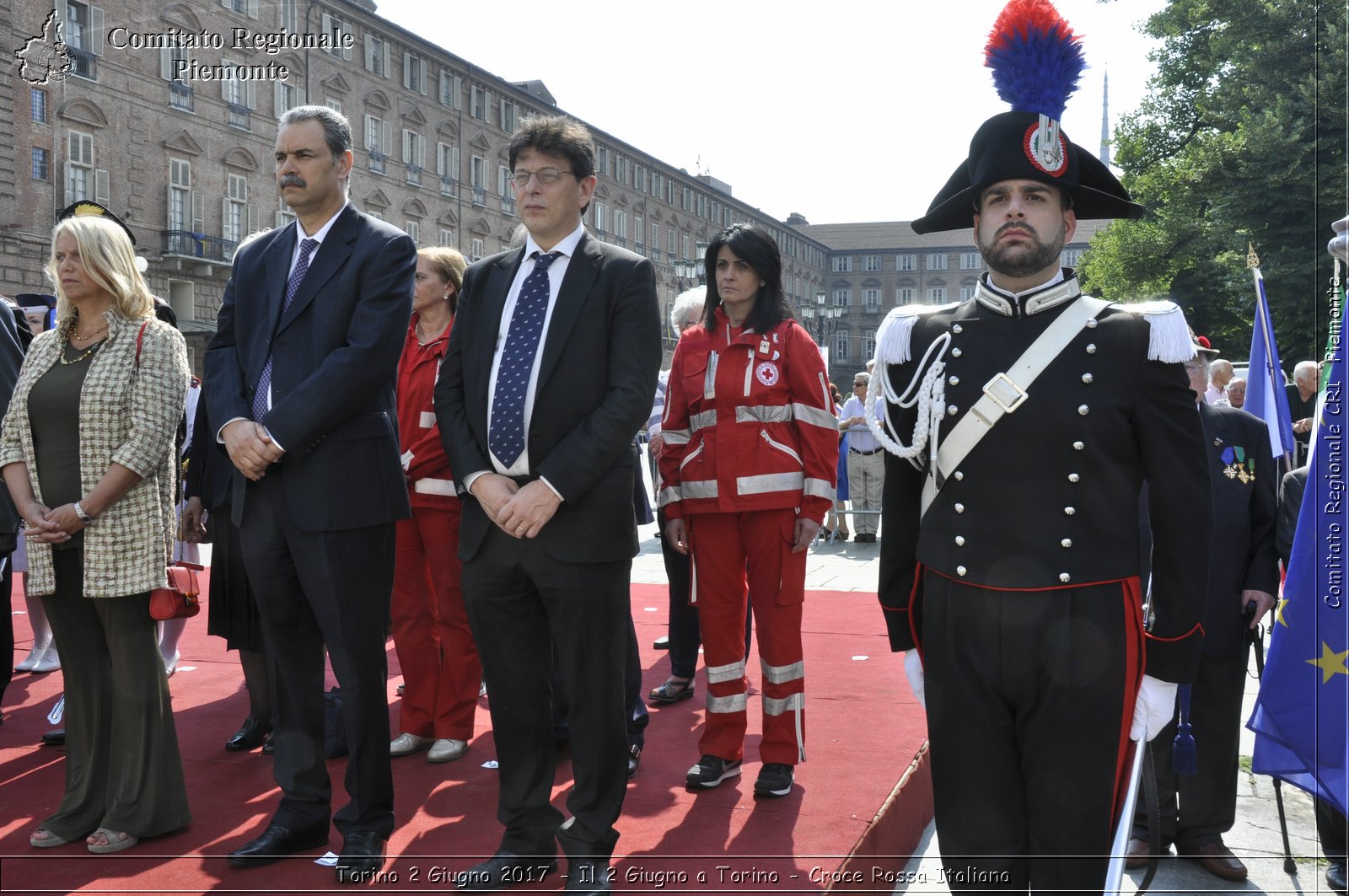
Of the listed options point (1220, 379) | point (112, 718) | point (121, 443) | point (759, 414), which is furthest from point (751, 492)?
point (1220, 379)

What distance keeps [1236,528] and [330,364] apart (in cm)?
322

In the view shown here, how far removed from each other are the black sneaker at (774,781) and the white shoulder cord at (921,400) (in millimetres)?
1762

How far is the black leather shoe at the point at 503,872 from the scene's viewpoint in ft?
10.6

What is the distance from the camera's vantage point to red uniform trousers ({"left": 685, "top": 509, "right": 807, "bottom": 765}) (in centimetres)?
429

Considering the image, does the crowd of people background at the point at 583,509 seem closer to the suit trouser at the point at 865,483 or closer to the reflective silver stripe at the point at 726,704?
the reflective silver stripe at the point at 726,704

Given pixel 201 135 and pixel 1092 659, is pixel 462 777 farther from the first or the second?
pixel 201 135

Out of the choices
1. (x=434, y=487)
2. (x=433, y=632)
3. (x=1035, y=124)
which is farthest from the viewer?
(x=433, y=632)

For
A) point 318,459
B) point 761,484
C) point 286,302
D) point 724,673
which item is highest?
point 286,302

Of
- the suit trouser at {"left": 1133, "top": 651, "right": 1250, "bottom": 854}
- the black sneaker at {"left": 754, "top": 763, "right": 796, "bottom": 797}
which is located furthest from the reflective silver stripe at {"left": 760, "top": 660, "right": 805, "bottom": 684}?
the suit trouser at {"left": 1133, "top": 651, "right": 1250, "bottom": 854}

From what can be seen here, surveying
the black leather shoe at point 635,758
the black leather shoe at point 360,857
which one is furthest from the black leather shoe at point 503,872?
the black leather shoe at point 635,758

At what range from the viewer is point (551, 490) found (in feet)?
10.5

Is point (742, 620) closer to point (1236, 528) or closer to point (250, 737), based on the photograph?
point (1236, 528)

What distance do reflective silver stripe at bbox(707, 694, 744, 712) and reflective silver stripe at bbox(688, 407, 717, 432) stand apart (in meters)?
1.05

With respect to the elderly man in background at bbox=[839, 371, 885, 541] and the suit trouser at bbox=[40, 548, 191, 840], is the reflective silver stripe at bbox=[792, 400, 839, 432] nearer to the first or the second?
the suit trouser at bbox=[40, 548, 191, 840]
